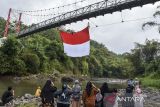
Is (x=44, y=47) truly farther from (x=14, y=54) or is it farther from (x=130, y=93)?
(x=130, y=93)

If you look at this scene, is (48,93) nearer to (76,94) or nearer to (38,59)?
(76,94)

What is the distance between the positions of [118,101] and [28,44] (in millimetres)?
51690

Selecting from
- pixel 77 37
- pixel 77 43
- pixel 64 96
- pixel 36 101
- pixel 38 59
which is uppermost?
pixel 38 59

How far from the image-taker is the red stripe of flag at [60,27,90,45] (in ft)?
45.9

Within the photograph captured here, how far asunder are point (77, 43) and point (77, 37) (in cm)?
35

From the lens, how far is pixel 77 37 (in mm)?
14289

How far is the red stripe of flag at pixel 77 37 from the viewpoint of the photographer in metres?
14.0

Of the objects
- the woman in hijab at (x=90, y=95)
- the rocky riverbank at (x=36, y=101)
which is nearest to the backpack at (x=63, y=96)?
the woman in hijab at (x=90, y=95)

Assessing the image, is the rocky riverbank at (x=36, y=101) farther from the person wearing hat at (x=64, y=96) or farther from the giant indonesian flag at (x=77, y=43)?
the person wearing hat at (x=64, y=96)

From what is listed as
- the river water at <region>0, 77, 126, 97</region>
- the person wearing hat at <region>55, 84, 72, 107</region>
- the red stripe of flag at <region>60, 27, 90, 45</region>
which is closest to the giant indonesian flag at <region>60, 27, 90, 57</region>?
the red stripe of flag at <region>60, 27, 90, 45</region>

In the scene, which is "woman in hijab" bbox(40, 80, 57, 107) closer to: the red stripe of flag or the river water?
the red stripe of flag

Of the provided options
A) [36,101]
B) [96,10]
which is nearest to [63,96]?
[36,101]

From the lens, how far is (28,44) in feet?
213

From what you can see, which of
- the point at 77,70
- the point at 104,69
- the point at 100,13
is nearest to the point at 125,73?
the point at 104,69
